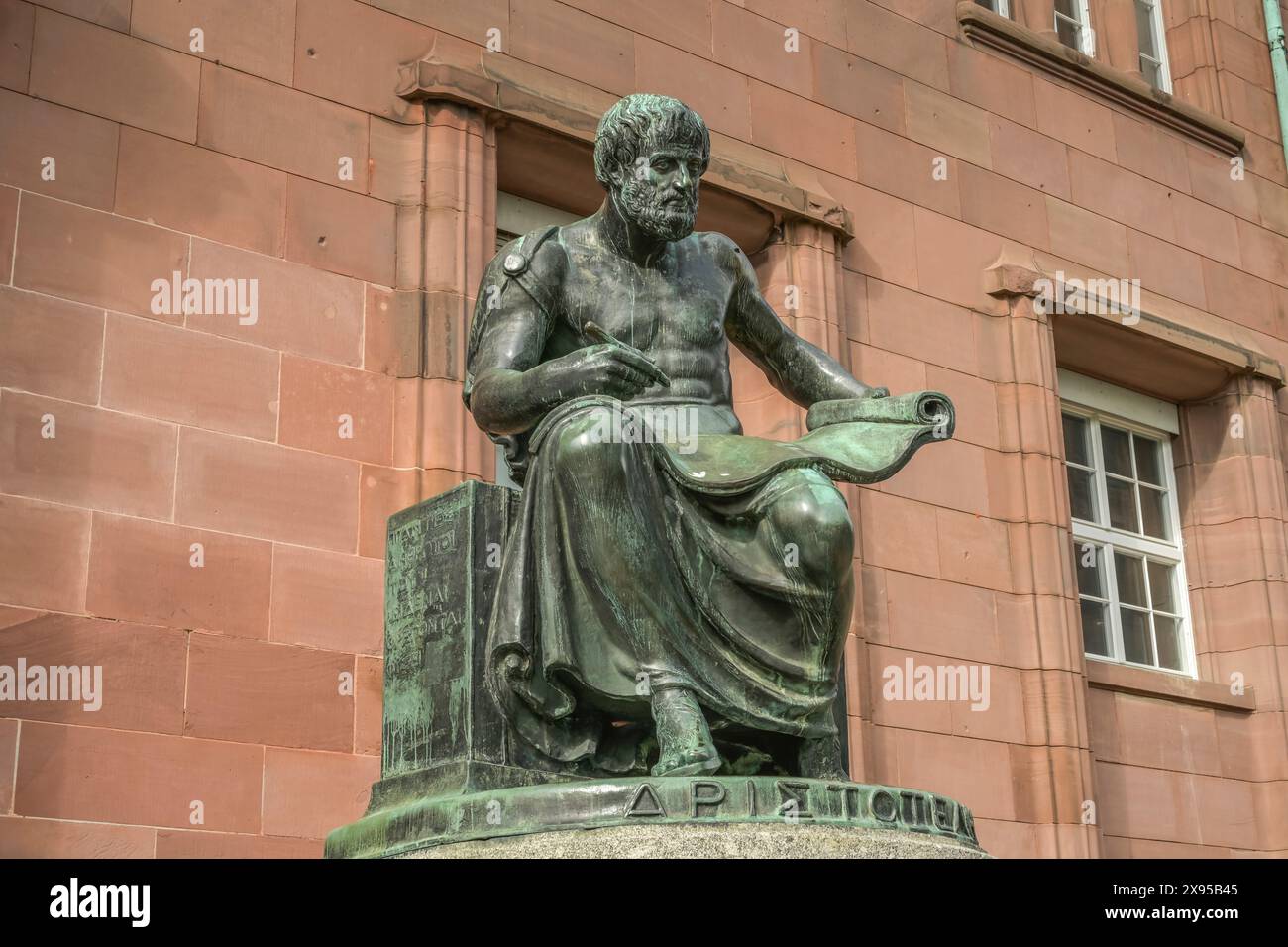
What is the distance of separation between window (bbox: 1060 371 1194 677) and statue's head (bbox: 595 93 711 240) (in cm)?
707

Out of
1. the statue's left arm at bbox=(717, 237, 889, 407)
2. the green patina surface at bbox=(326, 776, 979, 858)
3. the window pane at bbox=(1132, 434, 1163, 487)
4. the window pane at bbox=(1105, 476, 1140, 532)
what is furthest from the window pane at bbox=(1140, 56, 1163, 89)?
the green patina surface at bbox=(326, 776, 979, 858)

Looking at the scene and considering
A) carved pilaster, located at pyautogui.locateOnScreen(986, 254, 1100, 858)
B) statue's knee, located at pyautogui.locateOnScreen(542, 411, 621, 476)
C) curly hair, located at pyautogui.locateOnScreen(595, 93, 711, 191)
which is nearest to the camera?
statue's knee, located at pyautogui.locateOnScreen(542, 411, 621, 476)

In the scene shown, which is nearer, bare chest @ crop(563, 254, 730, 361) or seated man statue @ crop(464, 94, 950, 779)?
seated man statue @ crop(464, 94, 950, 779)

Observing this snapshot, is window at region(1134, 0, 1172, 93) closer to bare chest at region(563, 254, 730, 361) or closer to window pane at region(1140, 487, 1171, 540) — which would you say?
window pane at region(1140, 487, 1171, 540)

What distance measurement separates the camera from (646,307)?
5.63 m

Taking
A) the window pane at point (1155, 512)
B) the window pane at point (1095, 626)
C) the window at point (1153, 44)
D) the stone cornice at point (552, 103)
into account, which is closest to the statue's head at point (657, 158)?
the stone cornice at point (552, 103)

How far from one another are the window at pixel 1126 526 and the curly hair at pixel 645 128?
7.12 meters

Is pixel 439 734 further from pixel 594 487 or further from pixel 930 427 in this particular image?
pixel 930 427

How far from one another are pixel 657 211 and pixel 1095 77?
840 cm

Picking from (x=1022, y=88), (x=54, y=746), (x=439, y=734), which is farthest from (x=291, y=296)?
(x=1022, y=88)

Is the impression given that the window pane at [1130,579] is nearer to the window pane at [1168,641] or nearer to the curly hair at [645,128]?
the window pane at [1168,641]

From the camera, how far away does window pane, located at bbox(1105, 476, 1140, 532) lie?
12680mm

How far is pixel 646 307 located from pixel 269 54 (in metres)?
3.98

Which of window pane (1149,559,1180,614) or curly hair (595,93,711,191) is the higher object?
window pane (1149,559,1180,614)
